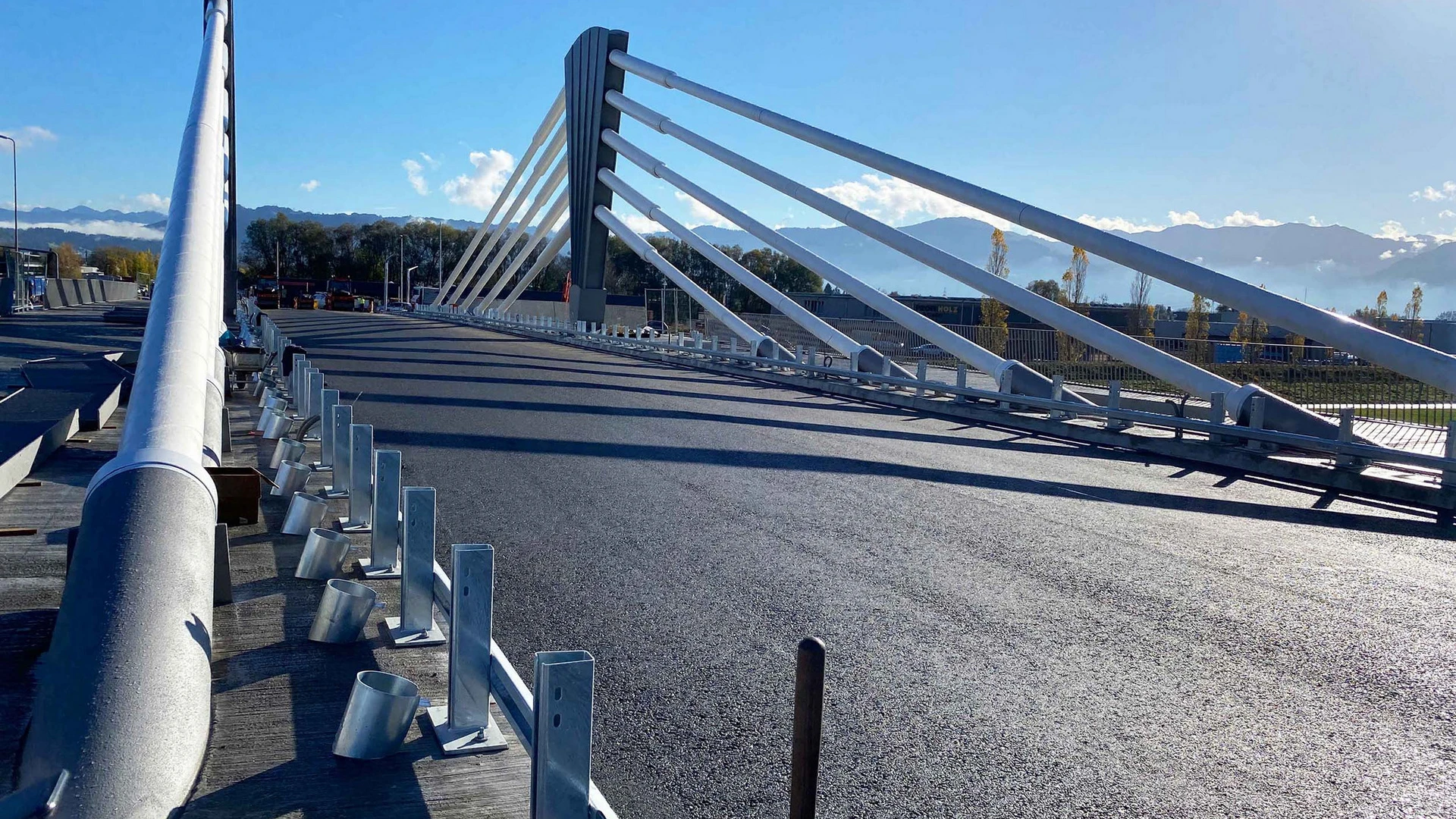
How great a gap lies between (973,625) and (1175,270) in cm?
1121

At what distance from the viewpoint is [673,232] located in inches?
1357

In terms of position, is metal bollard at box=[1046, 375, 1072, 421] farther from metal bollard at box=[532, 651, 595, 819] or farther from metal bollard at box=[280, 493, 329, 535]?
metal bollard at box=[532, 651, 595, 819]

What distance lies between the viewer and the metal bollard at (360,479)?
675 centimetres

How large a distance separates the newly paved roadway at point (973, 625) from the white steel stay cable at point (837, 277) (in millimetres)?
7678

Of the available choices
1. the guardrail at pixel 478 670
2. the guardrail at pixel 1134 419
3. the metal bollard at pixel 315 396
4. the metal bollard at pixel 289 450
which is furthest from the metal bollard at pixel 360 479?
the guardrail at pixel 1134 419

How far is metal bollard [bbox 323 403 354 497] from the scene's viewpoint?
7.66m

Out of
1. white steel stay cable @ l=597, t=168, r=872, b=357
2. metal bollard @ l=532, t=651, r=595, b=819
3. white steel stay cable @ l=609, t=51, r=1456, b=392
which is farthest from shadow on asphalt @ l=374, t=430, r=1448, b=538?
white steel stay cable @ l=597, t=168, r=872, b=357

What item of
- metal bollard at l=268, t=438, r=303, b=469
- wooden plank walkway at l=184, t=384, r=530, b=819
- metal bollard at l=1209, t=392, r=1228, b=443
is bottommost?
wooden plank walkway at l=184, t=384, r=530, b=819

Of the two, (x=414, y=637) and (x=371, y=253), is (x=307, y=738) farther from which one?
(x=371, y=253)

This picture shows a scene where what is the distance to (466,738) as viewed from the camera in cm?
402

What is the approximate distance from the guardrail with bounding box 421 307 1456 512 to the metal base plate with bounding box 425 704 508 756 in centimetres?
1053

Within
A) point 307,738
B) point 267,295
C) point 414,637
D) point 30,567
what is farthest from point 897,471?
point 267,295

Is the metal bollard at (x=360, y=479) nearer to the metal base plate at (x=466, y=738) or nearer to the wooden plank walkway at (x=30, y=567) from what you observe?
the wooden plank walkway at (x=30, y=567)

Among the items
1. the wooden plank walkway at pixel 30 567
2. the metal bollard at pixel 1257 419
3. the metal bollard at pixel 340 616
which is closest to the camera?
the wooden plank walkway at pixel 30 567
